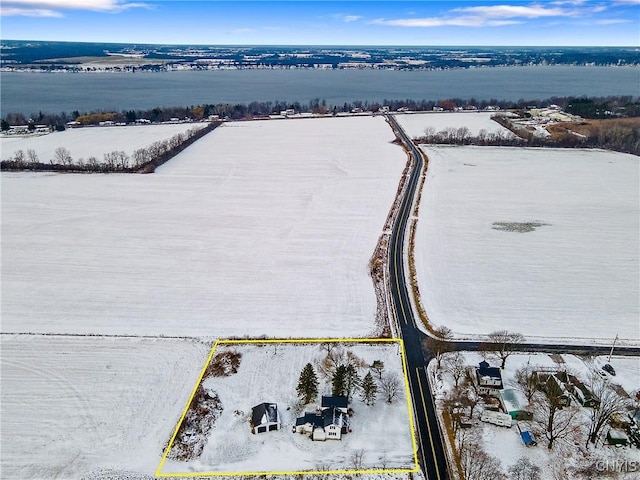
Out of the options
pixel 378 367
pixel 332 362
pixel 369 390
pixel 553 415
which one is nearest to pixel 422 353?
pixel 378 367

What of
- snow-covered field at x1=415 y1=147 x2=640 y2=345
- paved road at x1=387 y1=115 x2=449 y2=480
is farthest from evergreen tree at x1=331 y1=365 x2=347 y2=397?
snow-covered field at x1=415 y1=147 x2=640 y2=345

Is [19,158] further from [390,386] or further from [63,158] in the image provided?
[390,386]

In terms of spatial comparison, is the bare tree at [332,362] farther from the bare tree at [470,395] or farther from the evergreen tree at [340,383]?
the bare tree at [470,395]

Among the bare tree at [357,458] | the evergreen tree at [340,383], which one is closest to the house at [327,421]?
the evergreen tree at [340,383]

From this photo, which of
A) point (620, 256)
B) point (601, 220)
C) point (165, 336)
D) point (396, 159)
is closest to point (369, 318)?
point (165, 336)

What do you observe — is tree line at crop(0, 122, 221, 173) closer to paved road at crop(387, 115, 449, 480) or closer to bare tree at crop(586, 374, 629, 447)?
paved road at crop(387, 115, 449, 480)

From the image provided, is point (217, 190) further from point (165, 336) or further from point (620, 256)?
point (620, 256)
